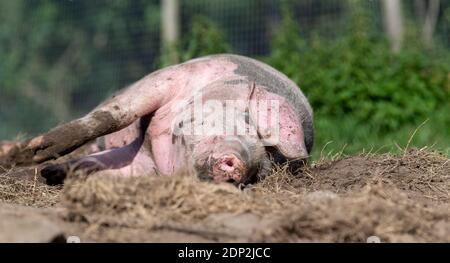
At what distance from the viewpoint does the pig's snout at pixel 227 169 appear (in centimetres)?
379

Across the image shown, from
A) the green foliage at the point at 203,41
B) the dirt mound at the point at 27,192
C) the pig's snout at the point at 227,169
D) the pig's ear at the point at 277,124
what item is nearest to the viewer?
the pig's snout at the point at 227,169

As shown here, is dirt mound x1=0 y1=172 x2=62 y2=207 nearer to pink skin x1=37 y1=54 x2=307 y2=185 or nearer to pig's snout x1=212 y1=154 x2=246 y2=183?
pink skin x1=37 y1=54 x2=307 y2=185

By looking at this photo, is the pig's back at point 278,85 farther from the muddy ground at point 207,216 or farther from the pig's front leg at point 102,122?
the muddy ground at point 207,216

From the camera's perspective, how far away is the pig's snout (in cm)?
379

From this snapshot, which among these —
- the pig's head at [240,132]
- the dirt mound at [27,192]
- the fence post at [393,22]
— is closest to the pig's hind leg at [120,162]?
the dirt mound at [27,192]

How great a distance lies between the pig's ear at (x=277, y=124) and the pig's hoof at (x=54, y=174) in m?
1.03

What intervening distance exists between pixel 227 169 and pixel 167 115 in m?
0.97

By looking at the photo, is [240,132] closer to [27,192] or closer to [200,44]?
[27,192]

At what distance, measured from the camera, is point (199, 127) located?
4168 mm

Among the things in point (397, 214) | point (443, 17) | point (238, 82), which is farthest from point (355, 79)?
point (397, 214)

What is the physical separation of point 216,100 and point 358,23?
147 inches

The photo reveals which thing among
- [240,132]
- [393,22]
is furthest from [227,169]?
[393,22]

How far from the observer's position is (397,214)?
2902mm

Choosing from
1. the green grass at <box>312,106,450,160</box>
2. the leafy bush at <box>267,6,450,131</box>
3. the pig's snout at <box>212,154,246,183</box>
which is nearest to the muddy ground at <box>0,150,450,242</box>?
the pig's snout at <box>212,154,246,183</box>
